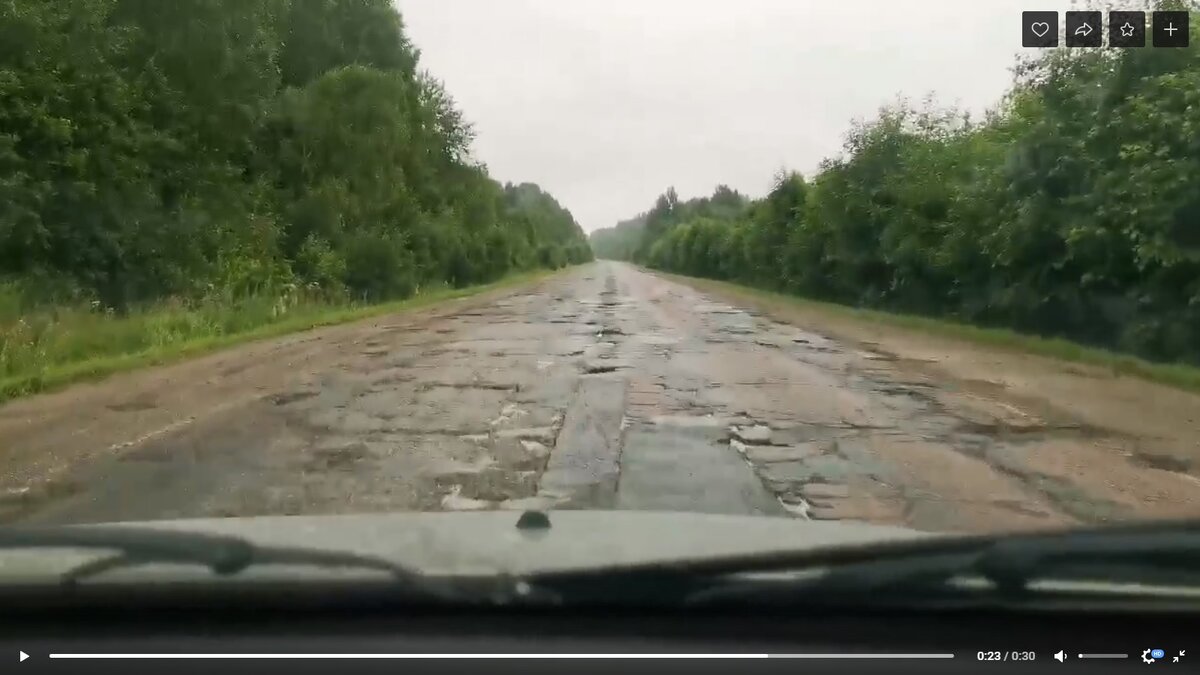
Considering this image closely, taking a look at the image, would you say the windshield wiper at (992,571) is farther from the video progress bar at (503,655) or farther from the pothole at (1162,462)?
the pothole at (1162,462)

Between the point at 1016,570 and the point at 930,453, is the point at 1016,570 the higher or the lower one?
the higher one

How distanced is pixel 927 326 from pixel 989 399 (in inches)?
524

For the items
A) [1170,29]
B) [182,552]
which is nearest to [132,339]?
[1170,29]

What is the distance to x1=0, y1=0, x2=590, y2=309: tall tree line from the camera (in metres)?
23.8

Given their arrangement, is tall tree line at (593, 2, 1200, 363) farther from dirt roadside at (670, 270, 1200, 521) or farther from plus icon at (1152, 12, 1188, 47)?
dirt roadside at (670, 270, 1200, 521)

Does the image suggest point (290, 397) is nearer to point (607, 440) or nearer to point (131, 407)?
point (131, 407)

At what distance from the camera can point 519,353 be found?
17.1m

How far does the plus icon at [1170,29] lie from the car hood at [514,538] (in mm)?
15426

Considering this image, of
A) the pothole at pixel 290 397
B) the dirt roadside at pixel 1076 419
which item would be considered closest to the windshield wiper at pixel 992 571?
the dirt roadside at pixel 1076 419

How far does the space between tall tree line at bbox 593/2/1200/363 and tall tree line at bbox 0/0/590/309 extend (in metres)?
16.3

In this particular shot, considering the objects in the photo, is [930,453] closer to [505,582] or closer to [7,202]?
[505,582]

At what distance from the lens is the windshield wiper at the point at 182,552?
320 centimetres

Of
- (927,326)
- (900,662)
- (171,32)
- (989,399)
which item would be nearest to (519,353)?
(989,399)

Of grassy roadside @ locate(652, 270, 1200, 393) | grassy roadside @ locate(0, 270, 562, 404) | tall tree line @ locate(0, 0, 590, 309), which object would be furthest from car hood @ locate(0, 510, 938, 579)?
tall tree line @ locate(0, 0, 590, 309)
